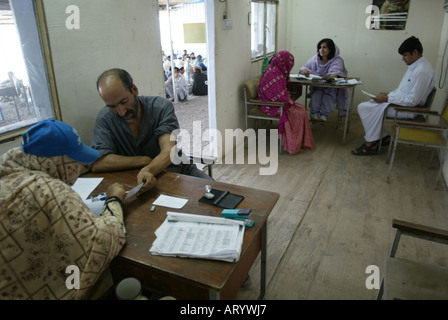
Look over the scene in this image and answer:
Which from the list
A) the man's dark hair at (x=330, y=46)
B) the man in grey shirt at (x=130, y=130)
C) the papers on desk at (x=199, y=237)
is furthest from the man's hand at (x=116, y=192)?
the man's dark hair at (x=330, y=46)

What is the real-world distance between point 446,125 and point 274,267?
2.20m

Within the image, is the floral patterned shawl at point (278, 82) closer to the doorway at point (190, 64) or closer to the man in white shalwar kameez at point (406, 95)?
the doorway at point (190, 64)

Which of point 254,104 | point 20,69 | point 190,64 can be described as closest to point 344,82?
point 254,104

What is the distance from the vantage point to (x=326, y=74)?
459cm

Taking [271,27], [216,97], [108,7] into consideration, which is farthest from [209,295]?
[271,27]

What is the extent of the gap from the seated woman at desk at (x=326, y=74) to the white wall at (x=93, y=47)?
2.80 m

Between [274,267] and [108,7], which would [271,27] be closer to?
[108,7]

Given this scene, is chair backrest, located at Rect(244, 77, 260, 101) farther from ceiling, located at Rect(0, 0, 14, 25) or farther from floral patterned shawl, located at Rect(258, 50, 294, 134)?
ceiling, located at Rect(0, 0, 14, 25)

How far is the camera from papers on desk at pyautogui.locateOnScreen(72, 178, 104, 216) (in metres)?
1.52

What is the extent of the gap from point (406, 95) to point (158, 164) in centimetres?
304

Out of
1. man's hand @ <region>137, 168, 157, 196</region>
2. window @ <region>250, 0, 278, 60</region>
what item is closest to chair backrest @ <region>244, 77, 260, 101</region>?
window @ <region>250, 0, 278, 60</region>

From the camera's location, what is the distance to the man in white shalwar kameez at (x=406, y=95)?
11.3 feet

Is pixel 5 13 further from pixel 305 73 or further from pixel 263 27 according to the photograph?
pixel 305 73
